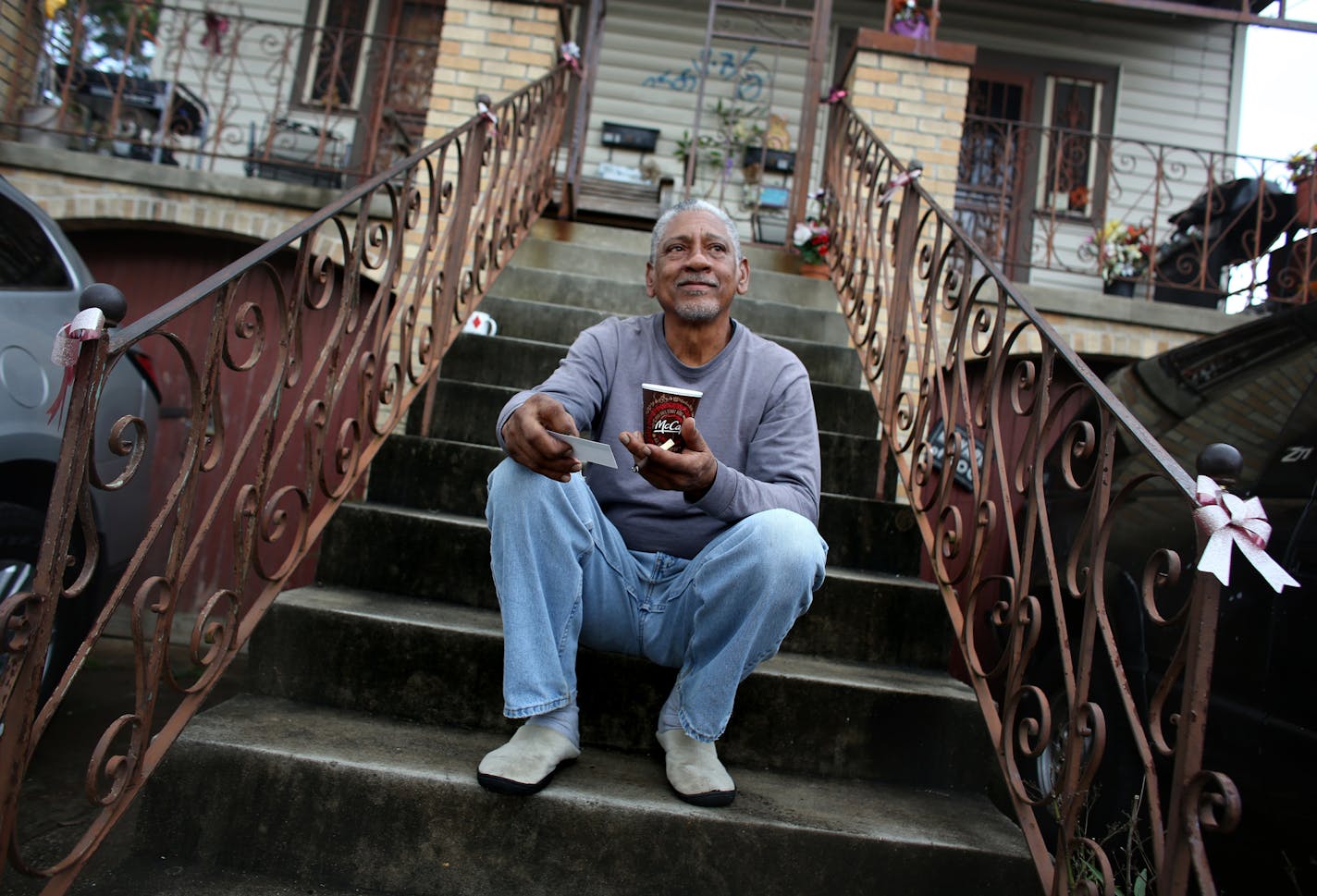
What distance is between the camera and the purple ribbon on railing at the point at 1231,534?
126 cm

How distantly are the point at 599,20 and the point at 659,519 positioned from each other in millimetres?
4524

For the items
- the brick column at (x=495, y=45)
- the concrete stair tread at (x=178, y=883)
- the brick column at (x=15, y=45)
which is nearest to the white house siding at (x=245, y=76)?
the brick column at (x=15, y=45)

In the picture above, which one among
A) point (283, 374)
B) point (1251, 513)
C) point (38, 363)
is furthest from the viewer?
point (38, 363)

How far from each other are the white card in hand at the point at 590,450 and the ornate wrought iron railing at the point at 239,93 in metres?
3.72

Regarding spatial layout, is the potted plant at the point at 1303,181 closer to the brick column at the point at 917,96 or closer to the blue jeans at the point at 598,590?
the brick column at the point at 917,96

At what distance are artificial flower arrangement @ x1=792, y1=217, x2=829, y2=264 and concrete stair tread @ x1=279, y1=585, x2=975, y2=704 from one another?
255 cm

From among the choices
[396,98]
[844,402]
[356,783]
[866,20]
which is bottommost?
[356,783]

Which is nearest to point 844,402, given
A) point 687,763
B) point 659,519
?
point 659,519

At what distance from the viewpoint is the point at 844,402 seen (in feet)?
10.4

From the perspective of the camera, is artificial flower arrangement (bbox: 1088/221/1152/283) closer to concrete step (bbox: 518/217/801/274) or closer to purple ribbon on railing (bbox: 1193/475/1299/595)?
concrete step (bbox: 518/217/801/274)

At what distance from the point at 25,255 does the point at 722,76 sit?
588cm

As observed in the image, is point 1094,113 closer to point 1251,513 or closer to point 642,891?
point 1251,513

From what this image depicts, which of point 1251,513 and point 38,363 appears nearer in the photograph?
point 1251,513

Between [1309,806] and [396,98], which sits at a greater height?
[396,98]
